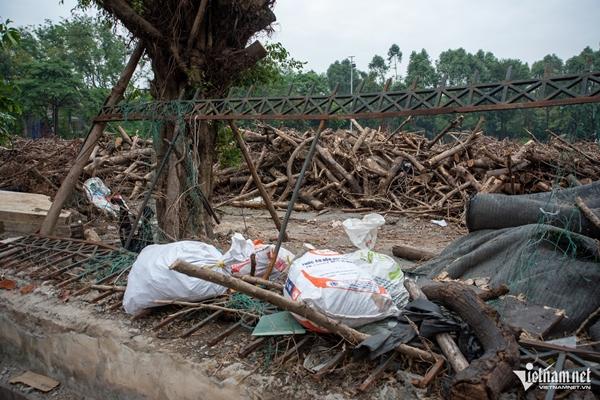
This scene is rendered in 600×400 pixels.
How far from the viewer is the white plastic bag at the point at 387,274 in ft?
10.7

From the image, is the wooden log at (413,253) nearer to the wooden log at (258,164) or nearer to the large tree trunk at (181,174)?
the large tree trunk at (181,174)

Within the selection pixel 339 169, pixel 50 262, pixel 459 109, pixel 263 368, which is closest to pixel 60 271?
pixel 50 262

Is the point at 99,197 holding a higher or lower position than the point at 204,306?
higher

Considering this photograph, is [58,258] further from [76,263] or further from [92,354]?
[92,354]

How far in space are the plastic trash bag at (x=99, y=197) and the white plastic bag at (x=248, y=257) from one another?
5.54 metres

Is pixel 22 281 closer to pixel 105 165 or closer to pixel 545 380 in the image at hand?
pixel 545 380

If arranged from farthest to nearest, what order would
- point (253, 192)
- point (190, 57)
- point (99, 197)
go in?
point (253, 192) < point (99, 197) < point (190, 57)

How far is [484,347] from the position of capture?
2.29m

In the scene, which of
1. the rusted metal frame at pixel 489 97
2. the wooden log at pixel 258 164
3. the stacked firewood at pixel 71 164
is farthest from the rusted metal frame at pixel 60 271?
the wooden log at pixel 258 164

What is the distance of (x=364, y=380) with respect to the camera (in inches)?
95.7

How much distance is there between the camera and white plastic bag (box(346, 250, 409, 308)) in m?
3.26

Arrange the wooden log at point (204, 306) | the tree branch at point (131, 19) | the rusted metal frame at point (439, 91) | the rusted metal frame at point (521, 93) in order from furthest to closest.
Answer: the tree branch at point (131, 19) < the rusted metal frame at point (439, 91) < the wooden log at point (204, 306) < the rusted metal frame at point (521, 93)

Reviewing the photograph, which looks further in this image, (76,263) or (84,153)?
(84,153)

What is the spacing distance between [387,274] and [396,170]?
8.26 m
